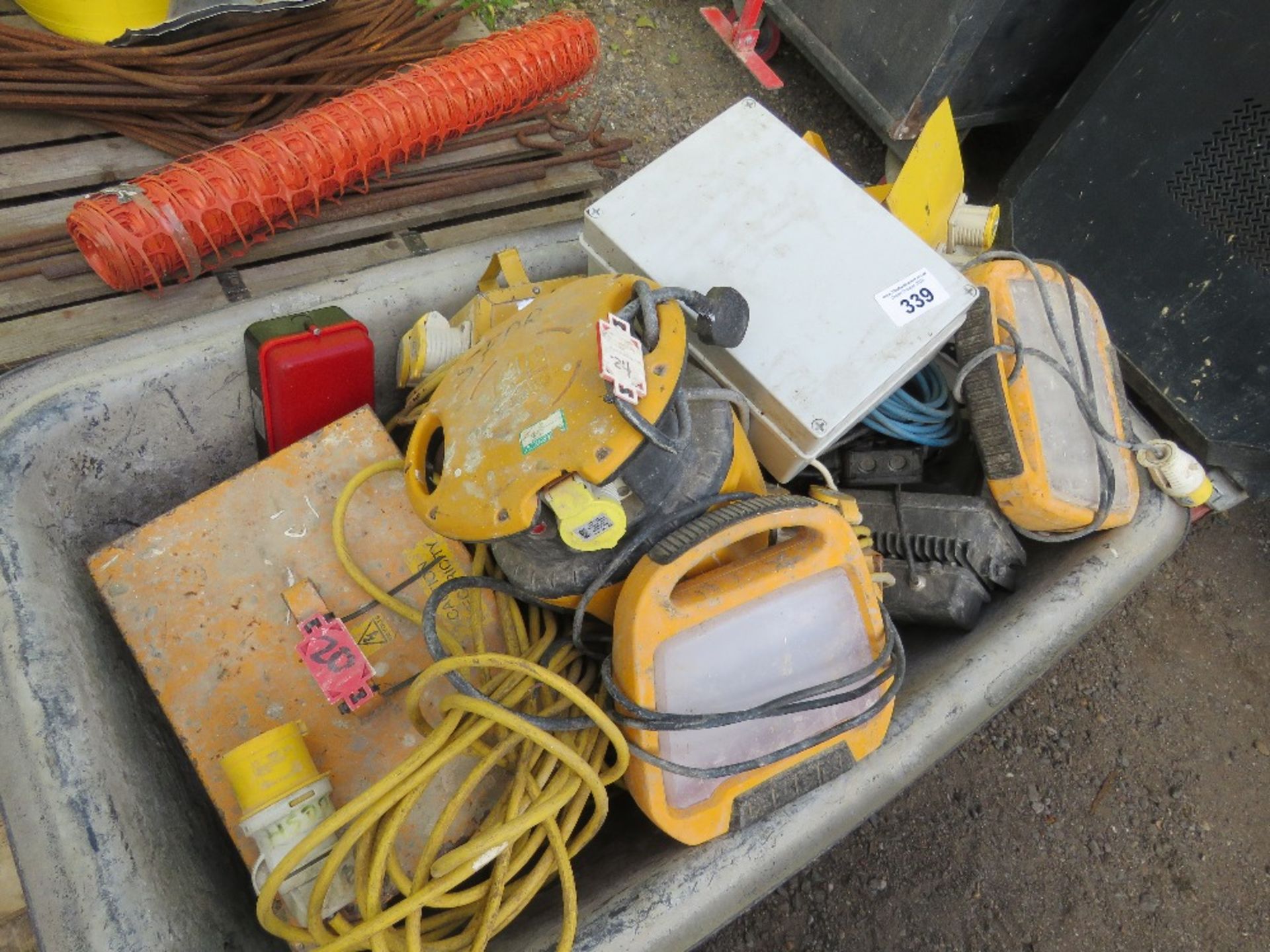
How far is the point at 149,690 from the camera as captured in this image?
0.99m

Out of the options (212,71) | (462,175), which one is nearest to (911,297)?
(462,175)

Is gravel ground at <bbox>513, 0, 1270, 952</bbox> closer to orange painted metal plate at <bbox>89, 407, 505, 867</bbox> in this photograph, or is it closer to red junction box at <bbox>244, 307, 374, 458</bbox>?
orange painted metal plate at <bbox>89, 407, 505, 867</bbox>

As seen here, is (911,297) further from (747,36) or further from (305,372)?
(747,36)

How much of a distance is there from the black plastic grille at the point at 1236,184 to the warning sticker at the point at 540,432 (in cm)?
129

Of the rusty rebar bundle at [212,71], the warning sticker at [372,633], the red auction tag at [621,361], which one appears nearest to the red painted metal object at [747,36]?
the rusty rebar bundle at [212,71]

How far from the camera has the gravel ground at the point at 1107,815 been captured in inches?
57.3

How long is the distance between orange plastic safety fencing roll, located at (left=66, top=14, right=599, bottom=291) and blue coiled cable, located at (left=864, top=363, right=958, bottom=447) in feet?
3.23

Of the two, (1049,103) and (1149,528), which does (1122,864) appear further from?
(1049,103)

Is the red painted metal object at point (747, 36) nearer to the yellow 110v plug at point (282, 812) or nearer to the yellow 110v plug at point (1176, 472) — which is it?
the yellow 110v plug at point (1176, 472)

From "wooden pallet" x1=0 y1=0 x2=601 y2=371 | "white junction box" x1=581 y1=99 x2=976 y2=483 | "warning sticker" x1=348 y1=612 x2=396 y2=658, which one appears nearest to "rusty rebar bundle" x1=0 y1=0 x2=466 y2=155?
"wooden pallet" x1=0 y1=0 x2=601 y2=371

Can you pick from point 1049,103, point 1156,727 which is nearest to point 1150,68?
point 1049,103

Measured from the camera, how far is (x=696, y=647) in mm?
890

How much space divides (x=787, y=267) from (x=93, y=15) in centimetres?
144

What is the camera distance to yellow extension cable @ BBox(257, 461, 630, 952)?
75cm
